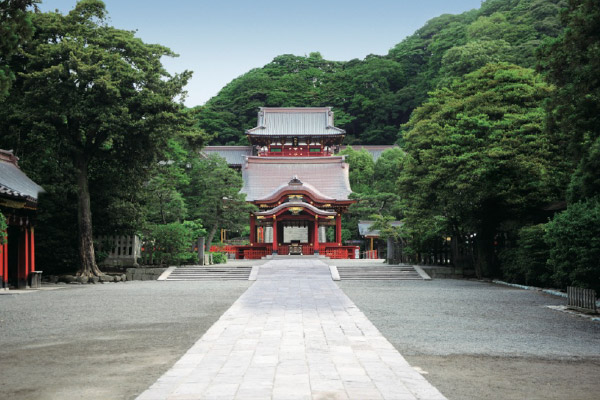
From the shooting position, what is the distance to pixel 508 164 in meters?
16.0

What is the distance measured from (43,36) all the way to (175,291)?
10250 mm

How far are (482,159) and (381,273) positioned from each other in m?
5.76

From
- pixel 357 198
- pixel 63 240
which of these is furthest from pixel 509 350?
pixel 357 198

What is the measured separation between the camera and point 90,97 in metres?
18.0

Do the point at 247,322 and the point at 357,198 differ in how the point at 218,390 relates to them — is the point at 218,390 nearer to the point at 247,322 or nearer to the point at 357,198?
the point at 247,322

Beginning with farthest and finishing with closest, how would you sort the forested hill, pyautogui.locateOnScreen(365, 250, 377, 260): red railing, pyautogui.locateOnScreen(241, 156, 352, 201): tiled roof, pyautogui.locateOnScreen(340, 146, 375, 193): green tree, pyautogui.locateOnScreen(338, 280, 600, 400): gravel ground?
the forested hill → pyautogui.locateOnScreen(340, 146, 375, 193): green tree → pyautogui.locateOnScreen(241, 156, 352, 201): tiled roof → pyautogui.locateOnScreen(365, 250, 377, 260): red railing → pyautogui.locateOnScreen(338, 280, 600, 400): gravel ground

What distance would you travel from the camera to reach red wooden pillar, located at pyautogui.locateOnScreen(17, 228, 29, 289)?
54.4 feet

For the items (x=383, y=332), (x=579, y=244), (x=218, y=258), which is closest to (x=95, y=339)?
(x=383, y=332)

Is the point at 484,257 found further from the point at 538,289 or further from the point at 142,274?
the point at 142,274

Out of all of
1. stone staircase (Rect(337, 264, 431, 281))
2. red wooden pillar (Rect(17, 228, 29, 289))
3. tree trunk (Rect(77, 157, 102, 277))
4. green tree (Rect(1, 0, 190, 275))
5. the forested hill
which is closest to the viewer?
red wooden pillar (Rect(17, 228, 29, 289))

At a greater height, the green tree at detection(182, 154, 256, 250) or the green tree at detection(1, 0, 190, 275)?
the green tree at detection(1, 0, 190, 275)

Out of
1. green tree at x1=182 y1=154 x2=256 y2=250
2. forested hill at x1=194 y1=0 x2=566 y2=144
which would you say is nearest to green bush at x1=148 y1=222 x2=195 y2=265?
green tree at x1=182 y1=154 x2=256 y2=250

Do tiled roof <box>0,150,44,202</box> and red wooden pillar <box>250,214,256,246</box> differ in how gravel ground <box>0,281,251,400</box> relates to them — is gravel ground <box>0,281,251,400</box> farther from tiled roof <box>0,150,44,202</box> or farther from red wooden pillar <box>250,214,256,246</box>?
red wooden pillar <box>250,214,256,246</box>

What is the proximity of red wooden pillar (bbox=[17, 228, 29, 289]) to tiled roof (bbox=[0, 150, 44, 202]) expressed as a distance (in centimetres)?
132
